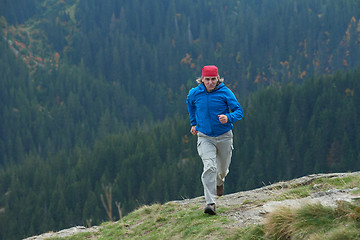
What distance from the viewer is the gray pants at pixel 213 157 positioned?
9.67 meters

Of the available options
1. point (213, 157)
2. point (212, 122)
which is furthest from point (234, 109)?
point (213, 157)

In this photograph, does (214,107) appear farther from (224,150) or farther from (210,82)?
(224,150)

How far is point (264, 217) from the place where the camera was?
8.38 meters

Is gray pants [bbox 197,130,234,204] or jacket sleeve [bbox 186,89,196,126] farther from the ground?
jacket sleeve [bbox 186,89,196,126]

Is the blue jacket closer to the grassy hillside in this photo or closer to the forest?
the grassy hillside

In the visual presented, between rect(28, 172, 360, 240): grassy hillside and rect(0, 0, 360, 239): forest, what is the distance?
78.9ft

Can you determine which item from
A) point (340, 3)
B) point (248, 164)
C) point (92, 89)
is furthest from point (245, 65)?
point (248, 164)

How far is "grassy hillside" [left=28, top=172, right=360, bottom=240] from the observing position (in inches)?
274

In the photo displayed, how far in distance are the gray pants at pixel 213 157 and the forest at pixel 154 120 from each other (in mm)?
26124

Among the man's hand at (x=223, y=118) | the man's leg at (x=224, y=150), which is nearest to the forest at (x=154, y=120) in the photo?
the man's leg at (x=224, y=150)

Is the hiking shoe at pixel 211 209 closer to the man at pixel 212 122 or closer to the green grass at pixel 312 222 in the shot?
the man at pixel 212 122

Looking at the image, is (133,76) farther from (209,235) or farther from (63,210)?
(209,235)

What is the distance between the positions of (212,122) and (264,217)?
7.69 feet

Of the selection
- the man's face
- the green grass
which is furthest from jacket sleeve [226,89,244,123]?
the green grass
